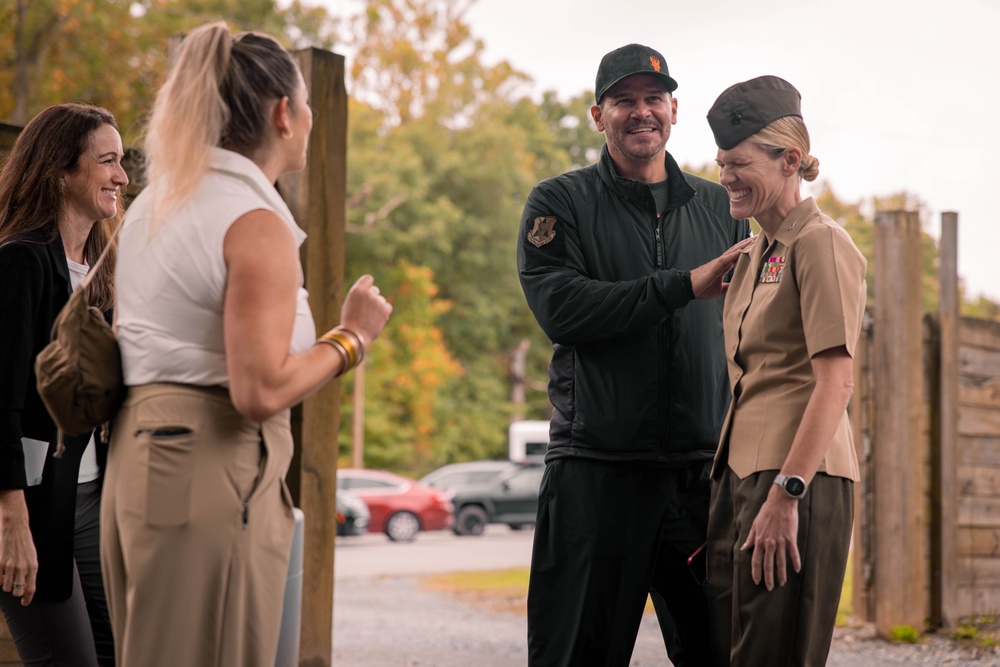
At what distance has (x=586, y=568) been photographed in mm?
3201

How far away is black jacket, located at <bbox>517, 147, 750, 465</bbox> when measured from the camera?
10.4 ft

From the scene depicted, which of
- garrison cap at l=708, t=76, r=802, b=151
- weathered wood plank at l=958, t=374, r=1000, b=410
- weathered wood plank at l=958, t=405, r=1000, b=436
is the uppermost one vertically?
garrison cap at l=708, t=76, r=802, b=151

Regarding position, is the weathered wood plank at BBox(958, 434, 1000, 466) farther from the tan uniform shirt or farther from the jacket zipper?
the tan uniform shirt

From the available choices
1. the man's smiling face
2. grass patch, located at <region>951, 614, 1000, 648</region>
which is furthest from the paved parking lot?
the man's smiling face

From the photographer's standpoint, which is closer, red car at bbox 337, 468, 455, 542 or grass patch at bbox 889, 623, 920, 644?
grass patch at bbox 889, 623, 920, 644

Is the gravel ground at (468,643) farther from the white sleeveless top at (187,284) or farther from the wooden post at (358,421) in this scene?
the wooden post at (358,421)

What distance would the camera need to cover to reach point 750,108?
277cm

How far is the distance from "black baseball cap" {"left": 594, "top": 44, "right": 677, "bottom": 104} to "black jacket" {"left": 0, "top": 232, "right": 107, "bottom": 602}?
5.37ft

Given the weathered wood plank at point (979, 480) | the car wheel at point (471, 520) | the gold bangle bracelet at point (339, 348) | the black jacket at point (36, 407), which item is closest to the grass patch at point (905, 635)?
the weathered wood plank at point (979, 480)

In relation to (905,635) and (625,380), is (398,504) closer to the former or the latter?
(905,635)

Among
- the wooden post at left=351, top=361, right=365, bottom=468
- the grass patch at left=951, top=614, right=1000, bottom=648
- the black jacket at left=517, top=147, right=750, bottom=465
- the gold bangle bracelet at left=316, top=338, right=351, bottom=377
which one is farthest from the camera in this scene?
the wooden post at left=351, top=361, right=365, bottom=468

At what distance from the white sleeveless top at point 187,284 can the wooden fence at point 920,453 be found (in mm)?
5256

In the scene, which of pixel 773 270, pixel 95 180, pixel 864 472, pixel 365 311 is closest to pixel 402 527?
pixel 864 472

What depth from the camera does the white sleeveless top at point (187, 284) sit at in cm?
200
